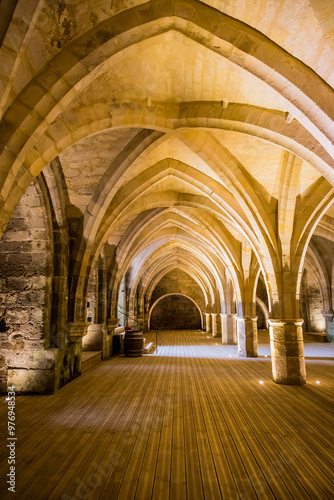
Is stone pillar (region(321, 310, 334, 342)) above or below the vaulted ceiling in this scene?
below

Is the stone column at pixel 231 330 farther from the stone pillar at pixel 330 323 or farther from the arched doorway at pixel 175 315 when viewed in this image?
the arched doorway at pixel 175 315

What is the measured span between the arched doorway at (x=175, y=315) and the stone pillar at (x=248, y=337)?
47.9 ft

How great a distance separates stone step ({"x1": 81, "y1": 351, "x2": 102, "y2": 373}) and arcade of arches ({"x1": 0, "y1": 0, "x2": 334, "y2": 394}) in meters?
0.46

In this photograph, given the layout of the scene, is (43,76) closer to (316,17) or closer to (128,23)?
(128,23)

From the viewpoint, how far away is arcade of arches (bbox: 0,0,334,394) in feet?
9.78

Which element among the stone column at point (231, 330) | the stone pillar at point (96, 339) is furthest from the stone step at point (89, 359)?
the stone column at point (231, 330)

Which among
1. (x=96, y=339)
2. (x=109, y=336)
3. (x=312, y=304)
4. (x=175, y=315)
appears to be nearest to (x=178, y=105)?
(x=96, y=339)

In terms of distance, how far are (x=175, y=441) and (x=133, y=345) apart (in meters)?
6.67

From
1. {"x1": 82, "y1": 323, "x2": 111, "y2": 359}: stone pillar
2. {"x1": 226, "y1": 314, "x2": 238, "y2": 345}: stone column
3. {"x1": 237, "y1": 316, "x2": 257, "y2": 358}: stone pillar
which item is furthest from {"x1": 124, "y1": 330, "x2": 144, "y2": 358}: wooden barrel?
{"x1": 226, "y1": 314, "x2": 238, "y2": 345}: stone column

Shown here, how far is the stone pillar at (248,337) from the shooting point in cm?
945

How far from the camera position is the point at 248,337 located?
959 cm

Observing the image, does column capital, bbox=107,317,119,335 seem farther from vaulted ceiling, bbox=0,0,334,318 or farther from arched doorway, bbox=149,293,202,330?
arched doorway, bbox=149,293,202,330

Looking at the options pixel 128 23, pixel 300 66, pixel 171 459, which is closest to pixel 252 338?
pixel 171 459

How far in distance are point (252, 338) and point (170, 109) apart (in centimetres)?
723
